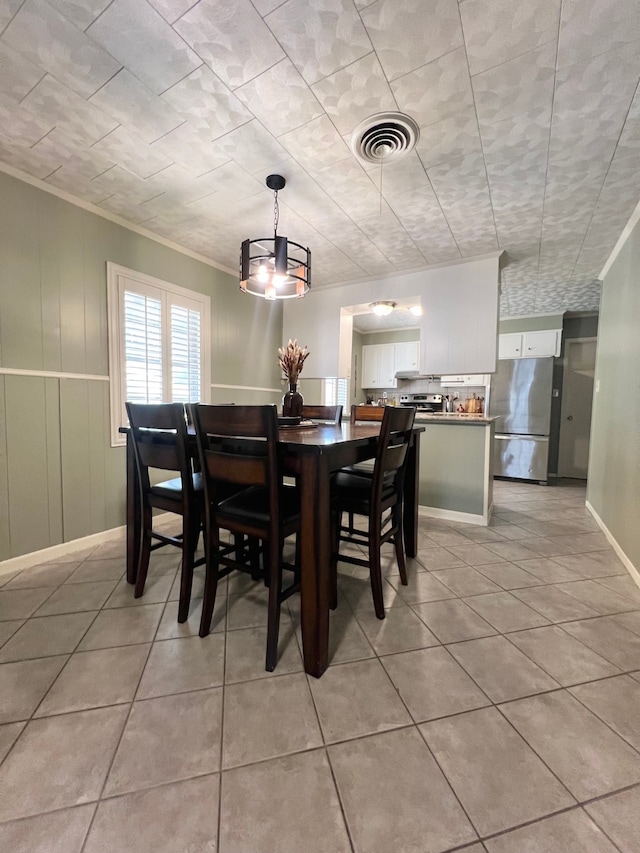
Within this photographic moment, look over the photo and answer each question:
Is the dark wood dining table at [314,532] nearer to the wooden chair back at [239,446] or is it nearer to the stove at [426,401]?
the wooden chair back at [239,446]

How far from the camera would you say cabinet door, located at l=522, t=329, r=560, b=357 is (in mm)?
4906

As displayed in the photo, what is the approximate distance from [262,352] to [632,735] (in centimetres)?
398

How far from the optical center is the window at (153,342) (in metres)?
2.72

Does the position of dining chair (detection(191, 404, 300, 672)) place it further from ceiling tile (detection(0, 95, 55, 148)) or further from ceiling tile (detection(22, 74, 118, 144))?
ceiling tile (detection(0, 95, 55, 148))

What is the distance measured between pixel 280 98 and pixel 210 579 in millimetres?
2252

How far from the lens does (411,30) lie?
130 cm

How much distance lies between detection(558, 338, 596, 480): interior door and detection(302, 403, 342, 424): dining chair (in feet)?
14.4

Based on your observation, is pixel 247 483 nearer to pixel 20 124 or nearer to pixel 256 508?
pixel 256 508

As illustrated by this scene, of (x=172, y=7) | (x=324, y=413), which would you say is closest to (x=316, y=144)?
(x=172, y=7)

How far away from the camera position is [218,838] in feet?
2.73

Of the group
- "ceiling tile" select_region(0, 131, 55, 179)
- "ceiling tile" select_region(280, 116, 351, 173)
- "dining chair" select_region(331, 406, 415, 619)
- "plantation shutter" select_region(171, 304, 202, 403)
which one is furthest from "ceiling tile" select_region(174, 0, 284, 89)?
"plantation shutter" select_region(171, 304, 202, 403)

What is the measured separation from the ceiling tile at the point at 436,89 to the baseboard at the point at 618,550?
276 cm

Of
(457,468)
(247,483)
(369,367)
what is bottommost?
(457,468)

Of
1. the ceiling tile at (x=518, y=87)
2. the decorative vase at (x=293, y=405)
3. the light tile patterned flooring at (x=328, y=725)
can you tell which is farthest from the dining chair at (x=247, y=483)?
the ceiling tile at (x=518, y=87)
